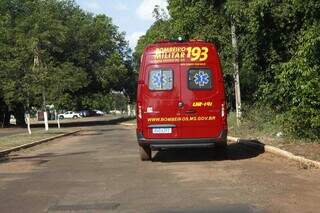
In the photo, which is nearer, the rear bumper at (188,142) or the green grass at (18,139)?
the rear bumper at (188,142)

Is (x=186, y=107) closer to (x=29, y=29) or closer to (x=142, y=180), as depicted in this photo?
(x=142, y=180)

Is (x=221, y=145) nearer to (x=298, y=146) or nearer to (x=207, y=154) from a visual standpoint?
(x=207, y=154)

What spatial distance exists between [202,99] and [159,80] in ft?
3.67

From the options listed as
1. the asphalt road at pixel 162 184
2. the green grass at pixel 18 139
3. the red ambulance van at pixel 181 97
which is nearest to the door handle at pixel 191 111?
the red ambulance van at pixel 181 97

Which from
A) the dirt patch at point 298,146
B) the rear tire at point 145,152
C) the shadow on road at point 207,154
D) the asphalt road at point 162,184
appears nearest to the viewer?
the asphalt road at point 162,184

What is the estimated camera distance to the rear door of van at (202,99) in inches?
618

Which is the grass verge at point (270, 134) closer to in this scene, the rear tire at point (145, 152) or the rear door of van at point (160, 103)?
the rear door of van at point (160, 103)

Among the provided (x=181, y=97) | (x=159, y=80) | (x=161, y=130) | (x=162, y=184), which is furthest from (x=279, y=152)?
(x=162, y=184)

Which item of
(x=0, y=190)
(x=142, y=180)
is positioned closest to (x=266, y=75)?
(x=142, y=180)

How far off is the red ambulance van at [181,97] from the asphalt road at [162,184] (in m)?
0.64

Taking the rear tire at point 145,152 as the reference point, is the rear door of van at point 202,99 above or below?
above

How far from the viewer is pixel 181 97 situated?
51.9 feet

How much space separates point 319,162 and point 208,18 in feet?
53.5

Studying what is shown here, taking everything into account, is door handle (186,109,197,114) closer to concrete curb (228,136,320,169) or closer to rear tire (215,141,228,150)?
rear tire (215,141,228,150)
